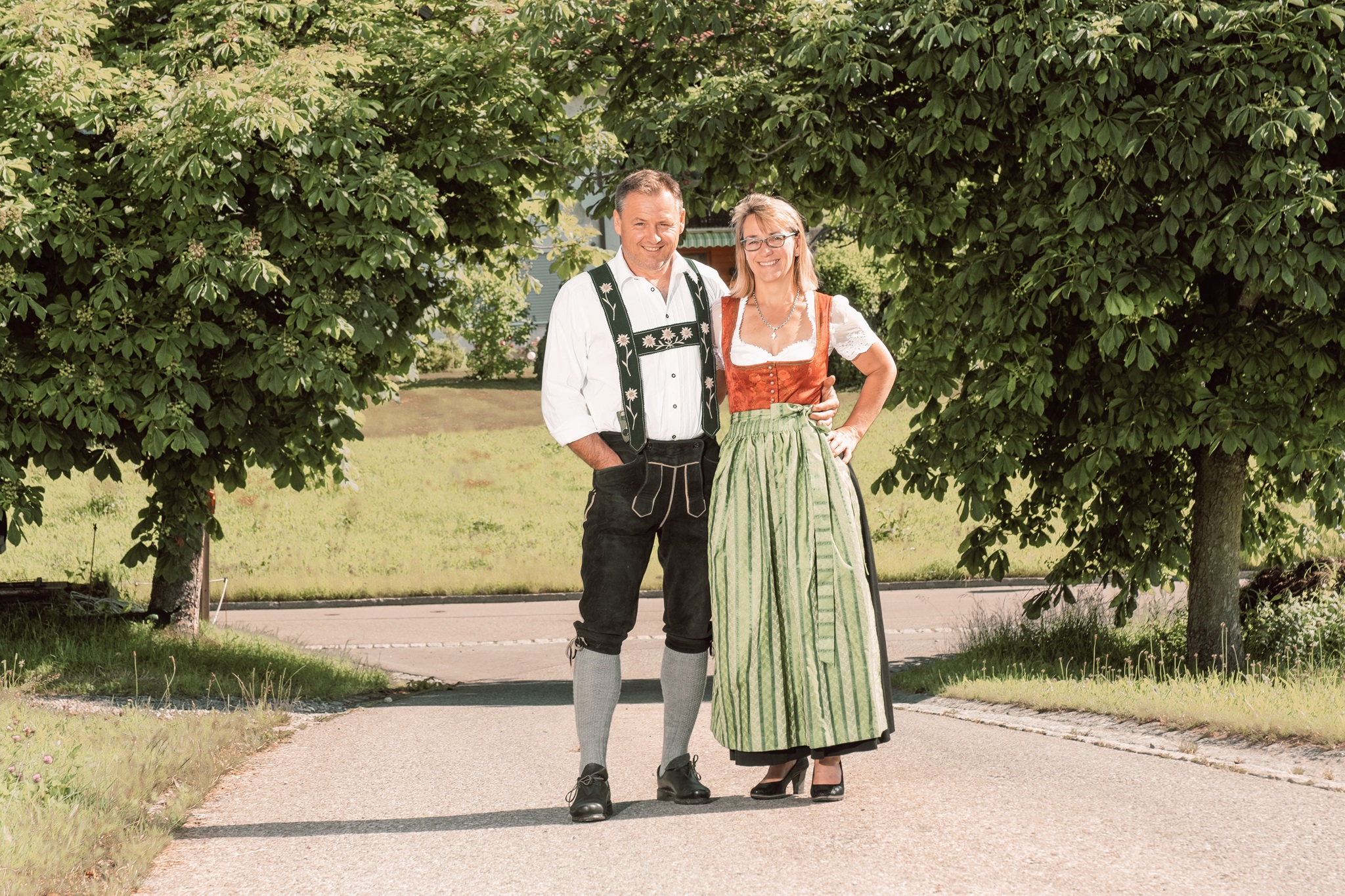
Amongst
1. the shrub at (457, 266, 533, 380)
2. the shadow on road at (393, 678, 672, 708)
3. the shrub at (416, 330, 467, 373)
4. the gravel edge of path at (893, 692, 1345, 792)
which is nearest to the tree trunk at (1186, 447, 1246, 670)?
the gravel edge of path at (893, 692, 1345, 792)

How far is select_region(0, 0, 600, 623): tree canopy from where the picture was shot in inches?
345

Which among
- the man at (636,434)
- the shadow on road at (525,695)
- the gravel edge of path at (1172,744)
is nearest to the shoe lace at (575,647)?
the man at (636,434)

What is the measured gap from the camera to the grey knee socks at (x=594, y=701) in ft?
15.7

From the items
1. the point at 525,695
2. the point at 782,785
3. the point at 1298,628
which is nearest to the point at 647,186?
the point at 782,785

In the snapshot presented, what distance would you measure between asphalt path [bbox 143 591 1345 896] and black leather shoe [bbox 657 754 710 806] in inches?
2.9

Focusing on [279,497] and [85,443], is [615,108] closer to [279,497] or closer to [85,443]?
[85,443]

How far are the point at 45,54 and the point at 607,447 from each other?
627 cm

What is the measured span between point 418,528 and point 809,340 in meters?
18.1

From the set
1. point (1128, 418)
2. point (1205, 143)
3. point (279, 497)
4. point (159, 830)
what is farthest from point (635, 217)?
point (279, 497)

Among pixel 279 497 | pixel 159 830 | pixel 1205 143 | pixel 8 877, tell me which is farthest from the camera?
pixel 279 497

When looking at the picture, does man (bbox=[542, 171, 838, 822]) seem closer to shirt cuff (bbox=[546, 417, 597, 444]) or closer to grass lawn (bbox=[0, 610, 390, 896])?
shirt cuff (bbox=[546, 417, 597, 444])

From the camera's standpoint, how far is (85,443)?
30.9 feet

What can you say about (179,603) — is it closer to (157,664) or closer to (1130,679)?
(157,664)

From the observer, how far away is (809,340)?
15.4 ft
